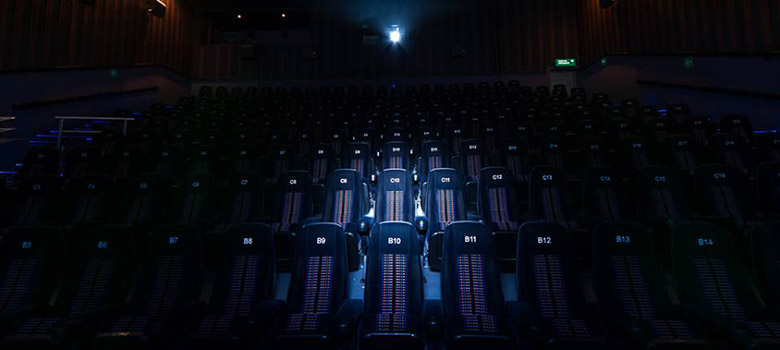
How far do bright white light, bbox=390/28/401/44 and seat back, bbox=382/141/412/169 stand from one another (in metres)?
8.36

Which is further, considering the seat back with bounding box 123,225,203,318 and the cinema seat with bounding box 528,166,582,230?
the cinema seat with bounding box 528,166,582,230

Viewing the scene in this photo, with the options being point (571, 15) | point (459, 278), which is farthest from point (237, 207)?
point (571, 15)

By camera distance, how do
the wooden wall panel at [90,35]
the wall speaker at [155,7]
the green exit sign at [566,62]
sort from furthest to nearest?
the green exit sign at [566,62]
the wall speaker at [155,7]
the wooden wall panel at [90,35]

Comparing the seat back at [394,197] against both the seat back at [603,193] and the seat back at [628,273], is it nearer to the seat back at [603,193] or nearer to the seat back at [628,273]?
the seat back at [628,273]

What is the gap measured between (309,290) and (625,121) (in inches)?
245

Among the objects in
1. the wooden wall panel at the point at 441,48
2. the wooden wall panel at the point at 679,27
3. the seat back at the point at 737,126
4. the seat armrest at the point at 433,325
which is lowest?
the seat armrest at the point at 433,325

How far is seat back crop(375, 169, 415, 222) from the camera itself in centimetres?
410

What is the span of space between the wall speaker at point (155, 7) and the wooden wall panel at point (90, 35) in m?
0.19

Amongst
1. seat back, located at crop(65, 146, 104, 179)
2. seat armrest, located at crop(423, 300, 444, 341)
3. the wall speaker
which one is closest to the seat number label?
seat armrest, located at crop(423, 300, 444, 341)

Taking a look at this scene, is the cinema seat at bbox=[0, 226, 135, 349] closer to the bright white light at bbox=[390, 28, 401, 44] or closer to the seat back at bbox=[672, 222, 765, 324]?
the seat back at bbox=[672, 222, 765, 324]

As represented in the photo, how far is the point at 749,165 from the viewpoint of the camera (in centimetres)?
482

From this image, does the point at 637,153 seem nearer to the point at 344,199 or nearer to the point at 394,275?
the point at 344,199

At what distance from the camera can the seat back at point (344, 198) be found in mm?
4230

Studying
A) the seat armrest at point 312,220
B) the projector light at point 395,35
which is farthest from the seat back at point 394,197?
the projector light at point 395,35
